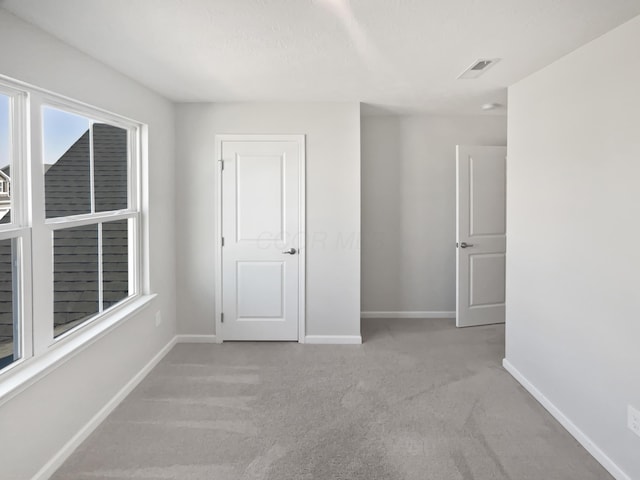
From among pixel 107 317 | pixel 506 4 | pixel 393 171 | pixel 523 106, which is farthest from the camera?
pixel 393 171

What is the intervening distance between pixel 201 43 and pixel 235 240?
6.66 feet

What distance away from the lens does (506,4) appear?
1869 millimetres

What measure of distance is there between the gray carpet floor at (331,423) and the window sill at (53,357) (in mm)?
559

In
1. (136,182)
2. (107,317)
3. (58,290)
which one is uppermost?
(136,182)

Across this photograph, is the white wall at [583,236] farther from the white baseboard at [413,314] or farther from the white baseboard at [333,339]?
the white baseboard at [413,314]

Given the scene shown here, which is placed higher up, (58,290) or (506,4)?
(506,4)

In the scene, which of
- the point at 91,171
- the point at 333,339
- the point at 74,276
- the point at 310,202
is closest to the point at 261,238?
the point at 310,202

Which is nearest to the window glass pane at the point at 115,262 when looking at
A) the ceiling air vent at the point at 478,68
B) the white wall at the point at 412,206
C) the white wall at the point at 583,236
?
the white wall at the point at 412,206

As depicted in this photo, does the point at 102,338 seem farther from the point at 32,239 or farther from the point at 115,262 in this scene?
the point at 32,239

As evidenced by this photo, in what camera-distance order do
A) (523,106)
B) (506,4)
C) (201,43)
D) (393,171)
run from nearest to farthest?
(506,4)
(201,43)
(523,106)
(393,171)

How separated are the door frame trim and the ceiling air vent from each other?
1.57 m

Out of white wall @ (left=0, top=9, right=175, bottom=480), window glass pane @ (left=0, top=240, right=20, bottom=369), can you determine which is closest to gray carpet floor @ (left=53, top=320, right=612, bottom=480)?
white wall @ (left=0, top=9, right=175, bottom=480)

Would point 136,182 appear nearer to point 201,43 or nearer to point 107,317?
point 107,317

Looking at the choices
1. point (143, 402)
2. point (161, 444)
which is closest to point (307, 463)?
point (161, 444)
